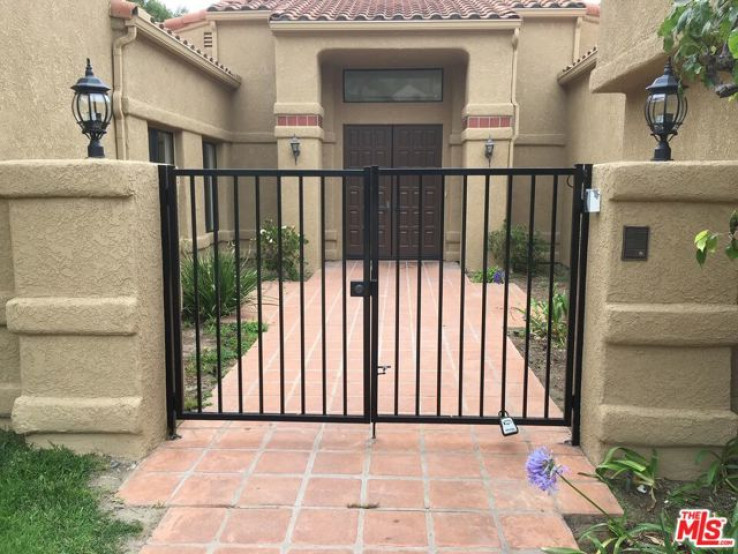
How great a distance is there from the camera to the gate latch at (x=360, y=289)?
4.03m

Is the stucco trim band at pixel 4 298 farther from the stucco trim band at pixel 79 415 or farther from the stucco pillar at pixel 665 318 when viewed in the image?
the stucco pillar at pixel 665 318

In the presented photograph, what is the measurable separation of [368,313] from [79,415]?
6.00ft

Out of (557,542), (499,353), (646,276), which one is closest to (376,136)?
(499,353)

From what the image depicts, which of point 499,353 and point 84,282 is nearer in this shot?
point 84,282

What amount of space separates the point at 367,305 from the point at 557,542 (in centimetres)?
176

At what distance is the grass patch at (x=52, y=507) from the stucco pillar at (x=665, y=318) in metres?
2.70

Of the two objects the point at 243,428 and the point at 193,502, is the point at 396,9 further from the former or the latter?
the point at 193,502

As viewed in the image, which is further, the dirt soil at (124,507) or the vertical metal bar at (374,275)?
the vertical metal bar at (374,275)

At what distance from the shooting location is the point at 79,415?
3846 millimetres

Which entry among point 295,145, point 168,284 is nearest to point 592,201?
point 168,284

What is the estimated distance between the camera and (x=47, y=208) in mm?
3732

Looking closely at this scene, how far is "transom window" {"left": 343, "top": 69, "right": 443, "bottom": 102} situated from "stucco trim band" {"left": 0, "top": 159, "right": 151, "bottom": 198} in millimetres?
9486

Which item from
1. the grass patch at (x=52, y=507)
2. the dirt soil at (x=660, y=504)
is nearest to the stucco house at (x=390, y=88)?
the grass patch at (x=52, y=507)

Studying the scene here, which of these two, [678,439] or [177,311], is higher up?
[177,311]
